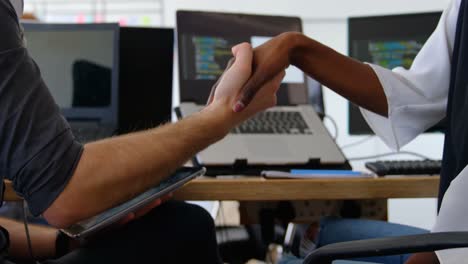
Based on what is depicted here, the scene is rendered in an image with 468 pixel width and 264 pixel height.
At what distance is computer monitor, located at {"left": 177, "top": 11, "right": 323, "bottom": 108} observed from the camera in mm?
1423

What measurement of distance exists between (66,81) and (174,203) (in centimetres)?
54

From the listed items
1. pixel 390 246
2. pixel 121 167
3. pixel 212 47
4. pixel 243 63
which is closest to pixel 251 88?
pixel 243 63

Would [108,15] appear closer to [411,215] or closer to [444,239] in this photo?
[411,215]

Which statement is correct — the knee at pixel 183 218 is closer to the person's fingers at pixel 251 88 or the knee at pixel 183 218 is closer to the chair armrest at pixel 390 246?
the person's fingers at pixel 251 88

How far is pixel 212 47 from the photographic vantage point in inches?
57.5

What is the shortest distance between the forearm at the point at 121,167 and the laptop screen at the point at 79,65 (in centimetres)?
61

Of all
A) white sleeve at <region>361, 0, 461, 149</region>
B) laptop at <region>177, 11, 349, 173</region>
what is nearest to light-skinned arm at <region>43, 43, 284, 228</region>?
laptop at <region>177, 11, 349, 173</region>

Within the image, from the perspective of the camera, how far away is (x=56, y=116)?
2.32 ft

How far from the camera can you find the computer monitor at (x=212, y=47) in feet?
4.67

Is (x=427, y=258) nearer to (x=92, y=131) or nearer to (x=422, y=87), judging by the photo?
(x=422, y=87)

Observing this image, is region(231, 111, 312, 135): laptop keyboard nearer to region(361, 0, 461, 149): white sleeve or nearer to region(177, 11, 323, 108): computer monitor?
region(177, 11, 323, 108): computer monitor

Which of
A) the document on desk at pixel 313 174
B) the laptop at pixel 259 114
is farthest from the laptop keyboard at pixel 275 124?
the document on desk at pixel 313 174

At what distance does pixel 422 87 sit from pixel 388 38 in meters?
0.58

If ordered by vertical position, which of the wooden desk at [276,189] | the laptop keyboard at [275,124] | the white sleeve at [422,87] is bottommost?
the wooden desk at [276,189]
